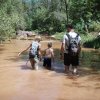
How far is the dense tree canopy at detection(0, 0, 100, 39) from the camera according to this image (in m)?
36.1

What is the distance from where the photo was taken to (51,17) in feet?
207

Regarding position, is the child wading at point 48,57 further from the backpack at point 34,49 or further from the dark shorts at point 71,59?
the dark shorts at point 71,59

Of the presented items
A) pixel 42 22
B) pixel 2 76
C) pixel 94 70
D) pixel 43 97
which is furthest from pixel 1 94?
pixel 42 22

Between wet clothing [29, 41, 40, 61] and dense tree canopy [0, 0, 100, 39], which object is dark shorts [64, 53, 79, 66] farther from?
dense tree canopy [0, 0, 100, 39]

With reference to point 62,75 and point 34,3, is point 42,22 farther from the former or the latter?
point 62,75

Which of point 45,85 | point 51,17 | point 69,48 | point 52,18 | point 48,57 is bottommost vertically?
point 45,85

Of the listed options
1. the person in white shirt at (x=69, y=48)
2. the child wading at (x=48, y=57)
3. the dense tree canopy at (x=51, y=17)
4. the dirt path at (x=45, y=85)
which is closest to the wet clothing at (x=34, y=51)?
the dirt path at (x=45, y=85)

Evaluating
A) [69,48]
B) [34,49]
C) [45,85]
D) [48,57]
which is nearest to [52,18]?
[48,57]

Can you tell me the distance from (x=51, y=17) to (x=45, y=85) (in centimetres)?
5193

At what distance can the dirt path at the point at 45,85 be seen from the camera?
10027 millimetres

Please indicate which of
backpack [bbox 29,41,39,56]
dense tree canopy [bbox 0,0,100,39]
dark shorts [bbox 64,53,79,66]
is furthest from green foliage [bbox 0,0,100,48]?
dark shorts [bbox 64,53,79,66]

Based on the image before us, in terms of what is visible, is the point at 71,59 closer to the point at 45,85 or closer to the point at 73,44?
the point at 73,44

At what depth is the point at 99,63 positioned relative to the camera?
57.9 feet

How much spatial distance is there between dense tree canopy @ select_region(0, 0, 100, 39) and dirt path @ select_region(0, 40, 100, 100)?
15973 millimetres
